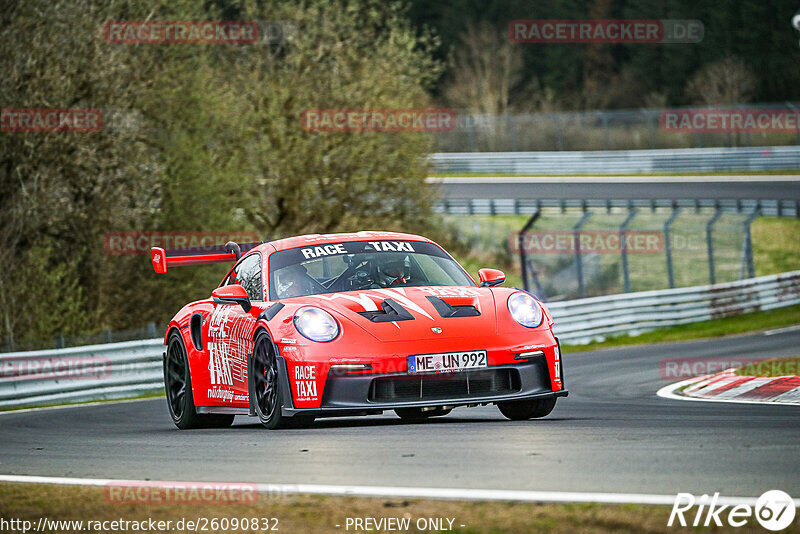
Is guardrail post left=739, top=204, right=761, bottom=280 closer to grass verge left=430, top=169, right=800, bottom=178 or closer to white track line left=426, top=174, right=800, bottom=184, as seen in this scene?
white track line left=426, top=174, right=800, bottom=184

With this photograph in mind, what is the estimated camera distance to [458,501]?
18.2ft

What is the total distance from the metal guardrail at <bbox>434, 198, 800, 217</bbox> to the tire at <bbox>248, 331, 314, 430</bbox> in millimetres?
24288

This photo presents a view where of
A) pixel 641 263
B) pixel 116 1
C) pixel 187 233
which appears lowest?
pixel 641 263

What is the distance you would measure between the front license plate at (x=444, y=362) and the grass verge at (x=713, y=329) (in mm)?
13785

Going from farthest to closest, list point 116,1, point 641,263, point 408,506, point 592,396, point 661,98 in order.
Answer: point 661,98 → point 641,263 → point 116,1 → point 592,396 → point 408,506

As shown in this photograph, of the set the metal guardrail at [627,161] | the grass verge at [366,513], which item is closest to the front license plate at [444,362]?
the grass verge at [366,513]

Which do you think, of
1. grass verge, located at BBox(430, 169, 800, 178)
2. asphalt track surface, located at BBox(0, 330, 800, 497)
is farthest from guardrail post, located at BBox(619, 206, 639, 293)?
grass verge, located at BBox(430, 169, 800, 178)

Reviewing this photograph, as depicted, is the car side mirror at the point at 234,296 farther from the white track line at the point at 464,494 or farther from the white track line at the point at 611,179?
the white track line at the point at 611,179

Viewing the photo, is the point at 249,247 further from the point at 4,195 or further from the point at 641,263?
the point at 641,263

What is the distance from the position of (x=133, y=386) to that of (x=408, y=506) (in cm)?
1227

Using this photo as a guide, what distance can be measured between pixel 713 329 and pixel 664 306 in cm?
106

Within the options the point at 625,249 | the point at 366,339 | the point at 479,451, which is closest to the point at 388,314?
the point at 366,339

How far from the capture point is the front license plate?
8406 mm

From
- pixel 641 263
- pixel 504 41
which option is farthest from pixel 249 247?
pixel 504 41
